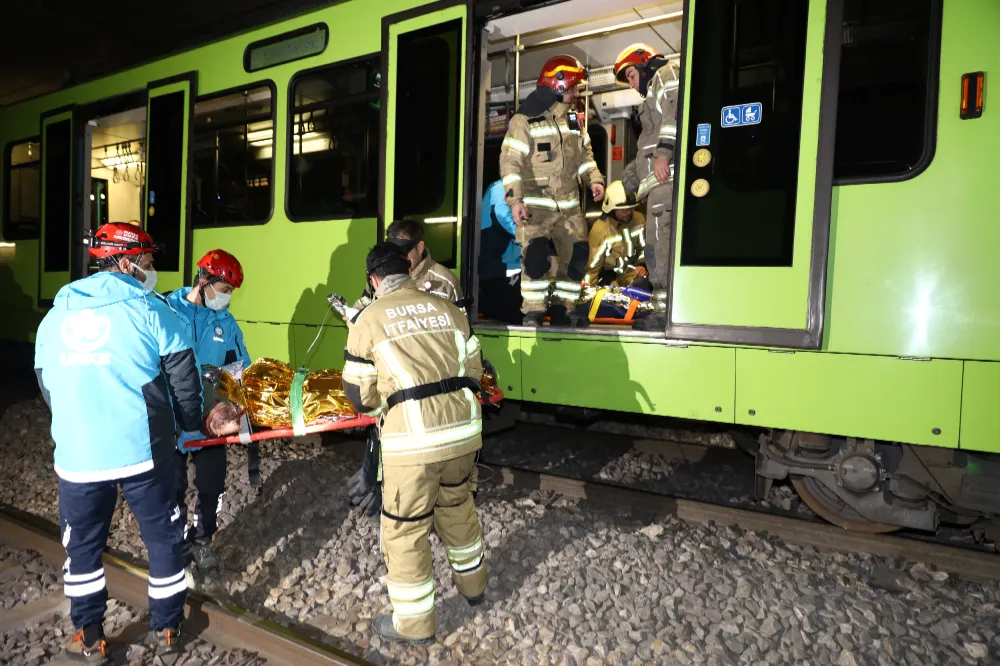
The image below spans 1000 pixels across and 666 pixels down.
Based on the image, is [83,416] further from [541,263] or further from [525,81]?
[525,81]

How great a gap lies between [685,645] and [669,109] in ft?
12.3

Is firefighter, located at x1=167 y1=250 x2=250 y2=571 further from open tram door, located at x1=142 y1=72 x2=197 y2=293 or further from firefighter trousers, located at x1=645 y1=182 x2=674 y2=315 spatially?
firefighter trousers, located at x1=645 y1=182 x2=674 y2=315

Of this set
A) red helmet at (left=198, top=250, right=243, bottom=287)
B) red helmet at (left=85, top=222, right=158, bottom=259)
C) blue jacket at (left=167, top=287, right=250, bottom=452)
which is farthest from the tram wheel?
red helmet at (left=85, top=222, right=158, bottom=259)

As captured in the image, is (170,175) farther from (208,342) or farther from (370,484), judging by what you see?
(370,484)

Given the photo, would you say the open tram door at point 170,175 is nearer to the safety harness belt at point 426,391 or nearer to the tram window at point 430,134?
the tram window at point 430,134

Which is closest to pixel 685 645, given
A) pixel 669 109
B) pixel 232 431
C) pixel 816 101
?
pixel 232 431

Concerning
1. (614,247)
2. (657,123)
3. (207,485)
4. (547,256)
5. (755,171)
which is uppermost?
(657,123)

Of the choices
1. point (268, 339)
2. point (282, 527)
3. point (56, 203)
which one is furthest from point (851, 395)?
point (56, 203)

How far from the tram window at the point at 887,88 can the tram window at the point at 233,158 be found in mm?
4237

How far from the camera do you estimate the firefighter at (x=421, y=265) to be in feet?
13.9

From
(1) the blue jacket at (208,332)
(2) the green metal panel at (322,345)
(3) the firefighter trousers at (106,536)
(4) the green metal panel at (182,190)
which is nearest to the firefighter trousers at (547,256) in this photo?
(2) the green metal panel at (322,345)

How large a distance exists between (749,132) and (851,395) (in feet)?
4.71

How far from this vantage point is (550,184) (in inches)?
213

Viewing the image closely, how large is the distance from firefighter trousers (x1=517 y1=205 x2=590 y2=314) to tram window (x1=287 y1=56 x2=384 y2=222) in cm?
121
